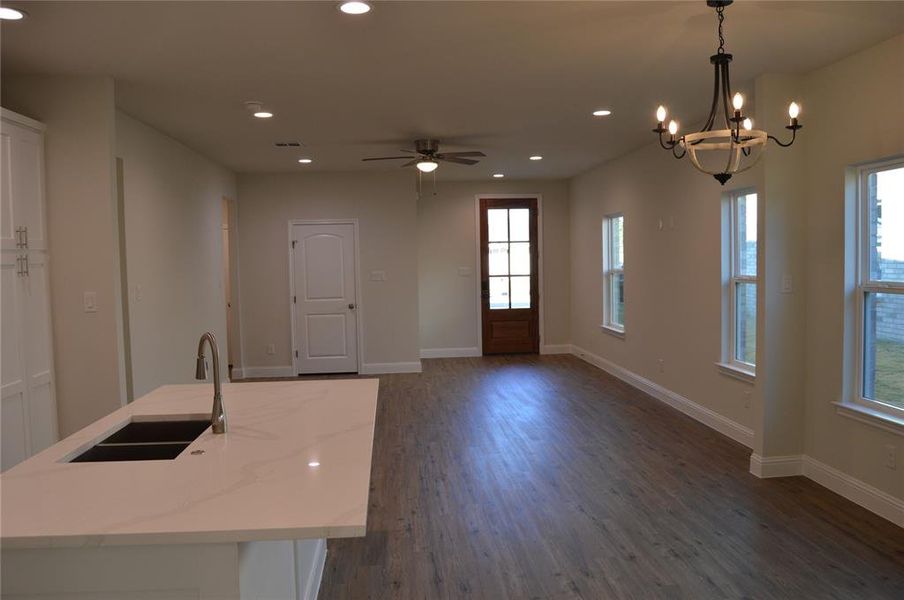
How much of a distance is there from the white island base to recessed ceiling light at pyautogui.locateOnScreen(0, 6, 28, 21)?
7.64 ft

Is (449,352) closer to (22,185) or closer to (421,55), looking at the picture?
(421,55)

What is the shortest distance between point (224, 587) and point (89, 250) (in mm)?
2854

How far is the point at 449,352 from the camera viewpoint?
937cm

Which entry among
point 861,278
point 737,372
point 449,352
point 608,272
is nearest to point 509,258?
point 449,352

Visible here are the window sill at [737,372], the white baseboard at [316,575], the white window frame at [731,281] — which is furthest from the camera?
the white window frame at [731,281]

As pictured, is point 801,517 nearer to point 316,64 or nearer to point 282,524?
point 282,524

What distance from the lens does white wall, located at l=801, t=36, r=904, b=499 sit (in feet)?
11.3

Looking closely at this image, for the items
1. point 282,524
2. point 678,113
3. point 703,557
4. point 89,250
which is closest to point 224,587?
point 282,524

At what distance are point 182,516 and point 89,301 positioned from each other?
8.87 feet

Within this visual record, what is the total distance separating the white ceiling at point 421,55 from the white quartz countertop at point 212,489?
5.89ft

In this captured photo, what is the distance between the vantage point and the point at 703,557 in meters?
3.07

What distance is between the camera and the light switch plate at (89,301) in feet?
12.3

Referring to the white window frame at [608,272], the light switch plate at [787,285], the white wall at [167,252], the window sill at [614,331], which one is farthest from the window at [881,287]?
the white wall at [167,252]

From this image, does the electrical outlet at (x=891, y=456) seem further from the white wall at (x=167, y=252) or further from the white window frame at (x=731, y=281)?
the white wall at (x=167, y=252)
